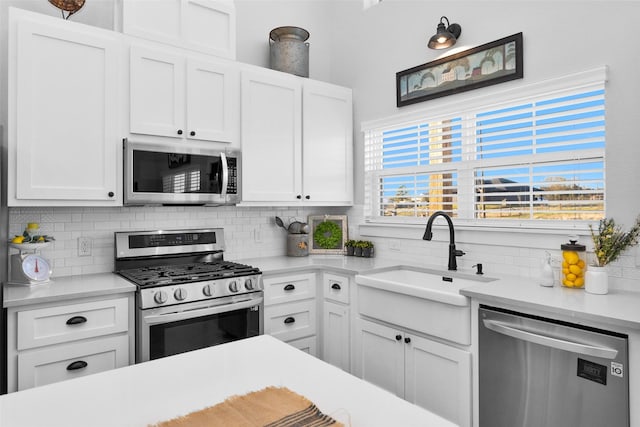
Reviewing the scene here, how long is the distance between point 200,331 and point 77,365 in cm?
66

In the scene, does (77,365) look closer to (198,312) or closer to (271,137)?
(198,312)

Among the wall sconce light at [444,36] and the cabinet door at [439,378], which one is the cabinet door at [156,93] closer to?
the wall sconce light at [444,36]

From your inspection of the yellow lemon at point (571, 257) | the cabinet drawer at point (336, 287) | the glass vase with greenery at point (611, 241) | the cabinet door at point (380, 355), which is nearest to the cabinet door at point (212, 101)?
the cabinet drawer at point (336, 287)

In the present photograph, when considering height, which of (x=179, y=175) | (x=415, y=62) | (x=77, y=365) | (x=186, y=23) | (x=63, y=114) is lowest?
(x=77, y=365)

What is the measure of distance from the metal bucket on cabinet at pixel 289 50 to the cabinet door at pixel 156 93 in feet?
3.26

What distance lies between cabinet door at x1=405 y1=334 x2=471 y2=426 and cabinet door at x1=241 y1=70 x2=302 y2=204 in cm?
152

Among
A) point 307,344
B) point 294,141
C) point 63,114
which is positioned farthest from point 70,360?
point 294,141

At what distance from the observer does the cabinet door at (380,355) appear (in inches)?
103

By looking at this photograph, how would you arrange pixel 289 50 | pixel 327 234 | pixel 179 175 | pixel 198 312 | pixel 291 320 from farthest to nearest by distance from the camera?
pixel 327 234 < pixel 289 50 < pixel 291 320 < pixel 179 175 < pixel 198 312

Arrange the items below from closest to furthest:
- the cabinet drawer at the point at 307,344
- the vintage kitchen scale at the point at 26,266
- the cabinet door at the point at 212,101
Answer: the vintage kitchen scale at the point at 26,266 < the cabinet door at the point at 212,101 < the cabinet drawer at the point at 307,344

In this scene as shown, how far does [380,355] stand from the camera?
274 cm

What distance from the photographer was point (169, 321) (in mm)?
2465

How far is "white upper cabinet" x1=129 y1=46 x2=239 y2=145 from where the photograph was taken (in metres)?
2.72

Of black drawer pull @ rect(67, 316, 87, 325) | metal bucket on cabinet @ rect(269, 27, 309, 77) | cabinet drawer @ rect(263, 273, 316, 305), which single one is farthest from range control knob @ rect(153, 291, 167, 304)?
metal bucket on cabinet @ rect(269, 27, 309, 77)
